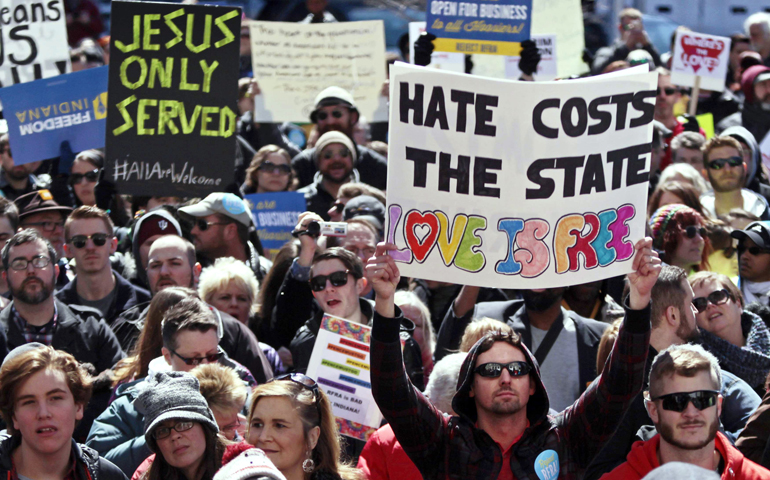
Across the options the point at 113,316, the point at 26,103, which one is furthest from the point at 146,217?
the point at 26,103

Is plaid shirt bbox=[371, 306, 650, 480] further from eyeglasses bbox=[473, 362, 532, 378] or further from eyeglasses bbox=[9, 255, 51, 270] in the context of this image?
eyeglasses bbox=[9, 255, 51, 270]

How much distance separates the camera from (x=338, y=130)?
29.2 feet

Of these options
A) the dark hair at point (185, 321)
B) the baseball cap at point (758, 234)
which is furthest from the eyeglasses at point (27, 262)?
the baseball cap at point (758, 234)

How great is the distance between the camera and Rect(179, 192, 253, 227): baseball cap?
681cm

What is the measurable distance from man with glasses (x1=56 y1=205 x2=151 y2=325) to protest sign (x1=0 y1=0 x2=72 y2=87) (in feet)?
8.12

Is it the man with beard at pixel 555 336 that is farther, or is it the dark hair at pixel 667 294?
the man with beard at pixel 555 336

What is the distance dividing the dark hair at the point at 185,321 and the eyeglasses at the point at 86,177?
3.33 m

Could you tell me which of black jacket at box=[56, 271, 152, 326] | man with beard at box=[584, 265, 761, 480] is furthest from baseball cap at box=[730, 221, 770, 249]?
black jacket at box=[56, 271, 152, 326]

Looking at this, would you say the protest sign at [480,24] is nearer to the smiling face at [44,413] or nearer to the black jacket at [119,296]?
the black jacket at [119,296]

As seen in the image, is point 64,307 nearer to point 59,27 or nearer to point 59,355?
point 59,355

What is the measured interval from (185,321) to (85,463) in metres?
0.89

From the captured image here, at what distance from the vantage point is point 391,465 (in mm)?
4426

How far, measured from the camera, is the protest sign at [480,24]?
8.54m

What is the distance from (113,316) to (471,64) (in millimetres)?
4868
